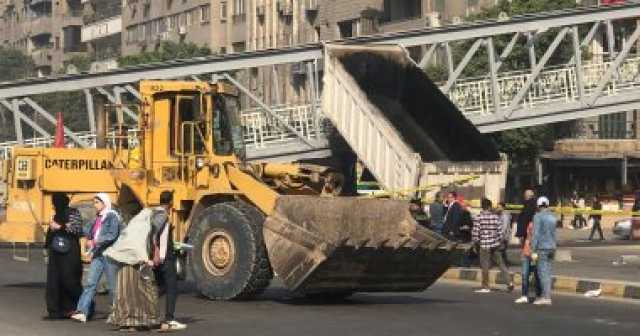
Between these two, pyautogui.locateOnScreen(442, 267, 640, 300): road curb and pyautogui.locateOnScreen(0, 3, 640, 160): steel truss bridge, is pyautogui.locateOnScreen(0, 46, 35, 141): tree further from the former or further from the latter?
pyautogui.locateOnScreen(442, 267, 640, 300): road curb

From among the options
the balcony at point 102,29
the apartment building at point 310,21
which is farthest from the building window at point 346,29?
the balcony at point 102,29

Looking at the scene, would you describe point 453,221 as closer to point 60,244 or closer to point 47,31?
point 60,244

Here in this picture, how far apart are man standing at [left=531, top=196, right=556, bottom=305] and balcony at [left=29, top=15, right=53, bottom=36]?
106042 mm

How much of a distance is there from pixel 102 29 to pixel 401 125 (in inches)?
2981

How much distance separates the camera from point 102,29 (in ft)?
357

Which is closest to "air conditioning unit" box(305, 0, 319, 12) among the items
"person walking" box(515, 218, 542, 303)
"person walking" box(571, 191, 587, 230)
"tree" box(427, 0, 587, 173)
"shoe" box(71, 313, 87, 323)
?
"tree" box(427, 0, 587, 173)

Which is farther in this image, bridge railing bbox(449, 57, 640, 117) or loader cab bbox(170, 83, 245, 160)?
bridge railing bbox(449, 57, 640, 117)

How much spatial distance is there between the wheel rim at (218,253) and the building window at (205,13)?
71.7 metres

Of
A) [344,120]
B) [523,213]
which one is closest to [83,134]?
[344,120]

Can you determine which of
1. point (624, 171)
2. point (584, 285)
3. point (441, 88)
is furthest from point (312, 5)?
point (584, 285)

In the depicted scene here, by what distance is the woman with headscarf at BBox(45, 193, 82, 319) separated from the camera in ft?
51.5

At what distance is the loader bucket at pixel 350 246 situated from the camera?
1712 cm

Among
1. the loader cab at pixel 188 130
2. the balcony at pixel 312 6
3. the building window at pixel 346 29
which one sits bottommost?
the loader cab at pixel 188 130

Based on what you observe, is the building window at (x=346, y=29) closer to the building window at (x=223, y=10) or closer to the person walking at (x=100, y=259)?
the building window at (x=223, y=10)
